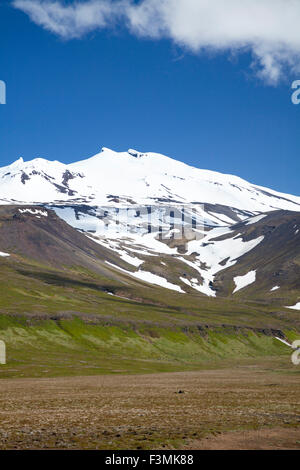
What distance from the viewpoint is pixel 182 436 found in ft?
97.2

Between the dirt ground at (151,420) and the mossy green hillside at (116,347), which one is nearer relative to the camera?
the dirt ground at (151,420)

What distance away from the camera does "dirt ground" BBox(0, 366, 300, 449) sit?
2817 centimetres

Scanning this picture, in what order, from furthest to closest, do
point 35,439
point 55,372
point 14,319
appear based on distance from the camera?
point 14,319 → point 55,372 → point 35,439

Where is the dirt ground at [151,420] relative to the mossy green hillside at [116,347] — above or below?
below

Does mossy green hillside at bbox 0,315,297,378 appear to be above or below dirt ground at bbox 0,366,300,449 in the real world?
above

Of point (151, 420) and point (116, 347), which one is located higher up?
point (116, 347)

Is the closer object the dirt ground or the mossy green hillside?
the dirt ground

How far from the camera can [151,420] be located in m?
36.9

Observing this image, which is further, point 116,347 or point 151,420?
point 116,347

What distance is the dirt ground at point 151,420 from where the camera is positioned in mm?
28172

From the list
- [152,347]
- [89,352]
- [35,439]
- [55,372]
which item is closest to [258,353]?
[152,347]
